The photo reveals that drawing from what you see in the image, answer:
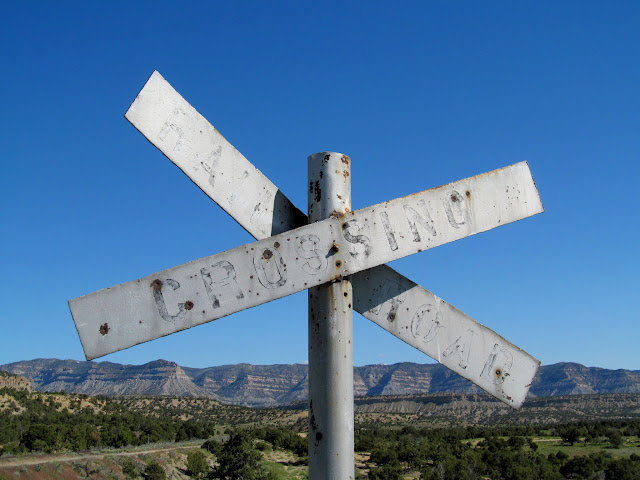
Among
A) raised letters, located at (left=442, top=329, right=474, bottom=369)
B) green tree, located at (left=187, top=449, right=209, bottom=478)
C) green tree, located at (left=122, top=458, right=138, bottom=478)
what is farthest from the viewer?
green tree, located at (left=187, top=449, right=209, bottom=478)

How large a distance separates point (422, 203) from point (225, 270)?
890 millimetres

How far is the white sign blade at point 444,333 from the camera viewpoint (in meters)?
2.62

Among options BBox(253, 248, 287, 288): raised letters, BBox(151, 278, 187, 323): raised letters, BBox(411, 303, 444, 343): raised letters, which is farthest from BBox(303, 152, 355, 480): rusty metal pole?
BBox(151, 278, 187, 323): raised letters

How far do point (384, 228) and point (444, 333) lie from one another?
0.65 metres

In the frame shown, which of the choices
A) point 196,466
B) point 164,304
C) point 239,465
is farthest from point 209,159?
point 196,466

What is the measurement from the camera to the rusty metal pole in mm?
2271

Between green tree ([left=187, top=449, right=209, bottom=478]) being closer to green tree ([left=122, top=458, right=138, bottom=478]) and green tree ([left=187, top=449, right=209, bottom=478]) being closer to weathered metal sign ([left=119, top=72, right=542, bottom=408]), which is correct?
green tree ([left=122, top=458, right=138, bottom=478])

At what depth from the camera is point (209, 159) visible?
2.46 metres

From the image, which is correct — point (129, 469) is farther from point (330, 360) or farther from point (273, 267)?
point (273, 267)

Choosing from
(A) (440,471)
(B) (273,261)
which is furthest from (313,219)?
(A) (440,471)

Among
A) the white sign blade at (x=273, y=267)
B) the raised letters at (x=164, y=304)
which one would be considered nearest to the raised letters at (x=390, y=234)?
the white sign blade at (x=273, y=267)

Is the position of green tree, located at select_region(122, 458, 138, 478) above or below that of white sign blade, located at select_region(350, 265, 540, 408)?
below

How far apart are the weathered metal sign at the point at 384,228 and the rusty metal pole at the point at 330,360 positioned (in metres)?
0.14

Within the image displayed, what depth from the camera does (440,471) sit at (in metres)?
41.9
